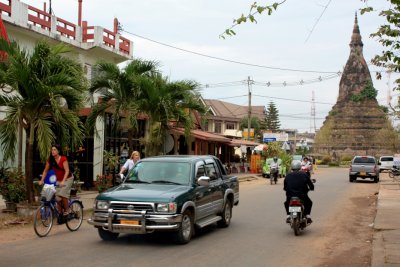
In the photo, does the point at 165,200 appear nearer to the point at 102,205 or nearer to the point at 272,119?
the point at 102,205

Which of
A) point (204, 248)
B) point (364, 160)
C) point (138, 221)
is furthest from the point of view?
point (364, 160)

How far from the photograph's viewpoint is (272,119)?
94125 millimetres

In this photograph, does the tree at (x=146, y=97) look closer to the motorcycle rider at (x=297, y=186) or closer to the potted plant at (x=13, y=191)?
the potted plant at (x=13, y=191)

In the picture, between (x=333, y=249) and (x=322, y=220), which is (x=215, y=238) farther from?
(x=322, y=220)

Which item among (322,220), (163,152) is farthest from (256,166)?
(322,220)

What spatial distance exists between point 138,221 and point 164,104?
9644 mm

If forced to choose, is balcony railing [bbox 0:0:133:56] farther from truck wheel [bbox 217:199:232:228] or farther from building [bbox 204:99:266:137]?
building [bbox 204:99:266:137]

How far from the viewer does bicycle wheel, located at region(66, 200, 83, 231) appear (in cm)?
1117

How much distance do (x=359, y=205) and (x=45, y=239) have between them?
11.8m

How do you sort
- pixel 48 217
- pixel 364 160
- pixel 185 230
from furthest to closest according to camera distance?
pixel 364 160
pixel 48 217
pixel 185 230

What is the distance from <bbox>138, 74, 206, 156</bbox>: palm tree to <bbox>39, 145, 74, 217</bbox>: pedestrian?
6972mm

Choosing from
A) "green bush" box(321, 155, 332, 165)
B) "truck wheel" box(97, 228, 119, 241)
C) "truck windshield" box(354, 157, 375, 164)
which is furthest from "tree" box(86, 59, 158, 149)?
"green bush" box(321, 155, 332, 165)

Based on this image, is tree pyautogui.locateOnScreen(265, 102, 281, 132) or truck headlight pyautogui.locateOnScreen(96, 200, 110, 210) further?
tree pyautogui.locateOnScreen(265, 102, 281, 132)

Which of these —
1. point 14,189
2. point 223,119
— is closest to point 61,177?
point 14,189
